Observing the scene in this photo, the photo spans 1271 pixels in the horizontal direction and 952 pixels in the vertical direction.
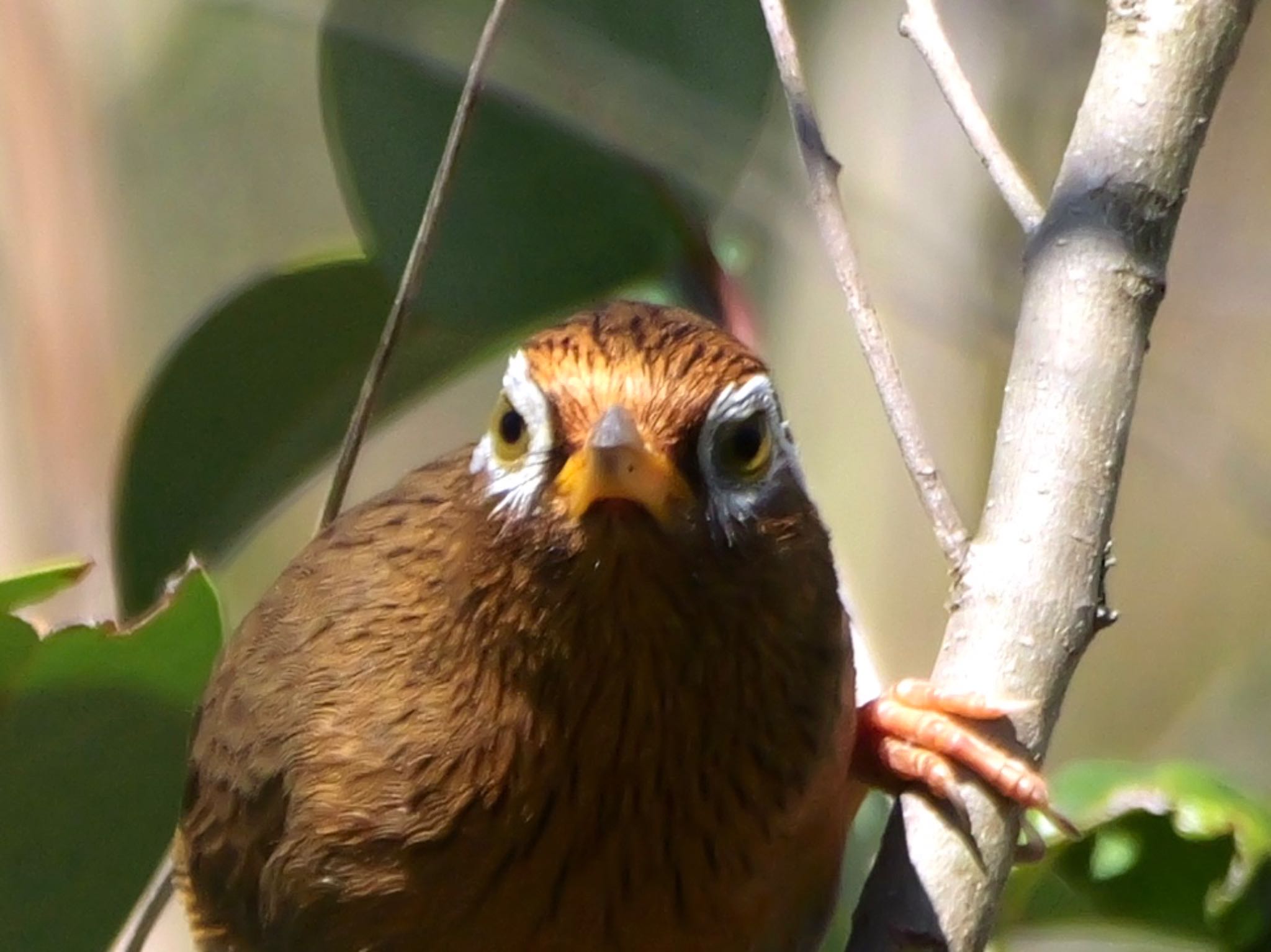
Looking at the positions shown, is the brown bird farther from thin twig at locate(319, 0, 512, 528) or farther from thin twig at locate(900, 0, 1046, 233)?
thin twig at locate(900, 0, 1046, 233)

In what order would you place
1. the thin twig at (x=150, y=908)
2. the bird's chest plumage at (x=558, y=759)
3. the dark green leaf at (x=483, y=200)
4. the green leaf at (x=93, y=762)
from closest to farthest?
the bird's chest plumage at (x=558, y=759) → the green leaf at (x=93, y=762) → the thin twig at (x=150, y=908) → the dark green leaf at (x=483, y=200)

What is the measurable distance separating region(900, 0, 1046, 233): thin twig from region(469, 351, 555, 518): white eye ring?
672mm

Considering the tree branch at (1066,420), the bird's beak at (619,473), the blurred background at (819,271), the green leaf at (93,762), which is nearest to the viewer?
the bird's beak at (619,473)

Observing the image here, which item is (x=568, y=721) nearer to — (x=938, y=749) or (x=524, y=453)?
(x=524, y=453)

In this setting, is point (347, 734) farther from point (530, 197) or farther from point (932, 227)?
point (932, 227)

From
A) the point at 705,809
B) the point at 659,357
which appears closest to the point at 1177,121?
the point at 659,357

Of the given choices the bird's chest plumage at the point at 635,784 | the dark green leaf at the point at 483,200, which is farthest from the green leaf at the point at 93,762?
the dark green leaf at the point at 483,200

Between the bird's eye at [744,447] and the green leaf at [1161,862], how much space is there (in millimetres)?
885

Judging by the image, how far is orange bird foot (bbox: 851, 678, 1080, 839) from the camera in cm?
195

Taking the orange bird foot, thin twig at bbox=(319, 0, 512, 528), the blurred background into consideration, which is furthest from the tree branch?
the blurred background

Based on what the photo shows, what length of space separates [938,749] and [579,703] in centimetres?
51

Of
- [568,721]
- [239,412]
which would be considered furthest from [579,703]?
[239,412]

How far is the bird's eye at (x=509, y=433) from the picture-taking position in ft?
5.57

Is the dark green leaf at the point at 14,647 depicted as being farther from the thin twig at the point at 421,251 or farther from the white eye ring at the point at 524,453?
the white eye ring at the point at 524,453
